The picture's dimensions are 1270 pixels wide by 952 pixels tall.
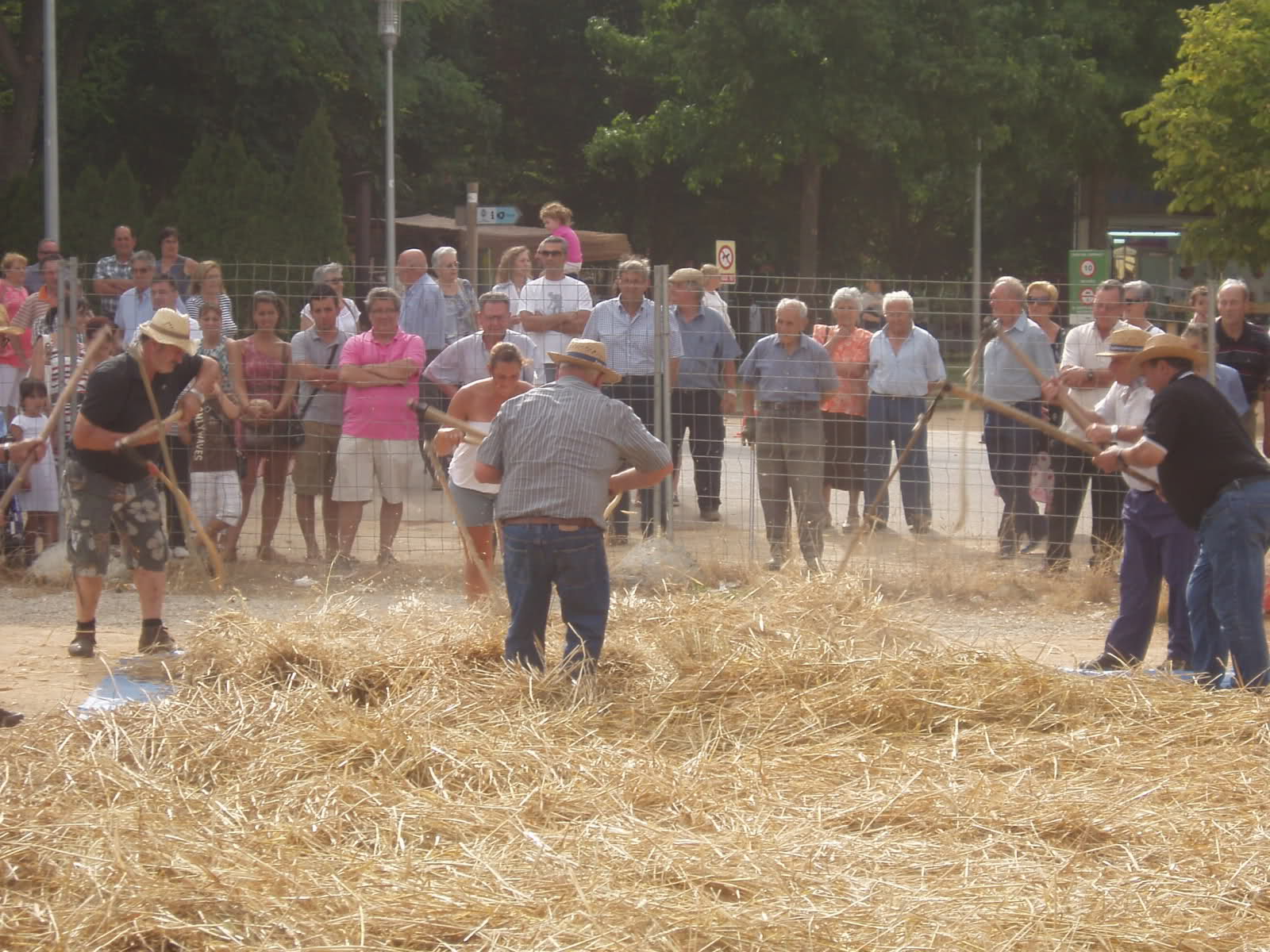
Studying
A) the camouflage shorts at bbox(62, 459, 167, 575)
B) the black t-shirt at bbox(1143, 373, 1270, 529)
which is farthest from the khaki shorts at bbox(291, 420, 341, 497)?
the black t-shirt at bbox(1143, 373, 1270, 529)

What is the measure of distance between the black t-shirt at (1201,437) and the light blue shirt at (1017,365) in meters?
3.04

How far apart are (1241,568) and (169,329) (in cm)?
494

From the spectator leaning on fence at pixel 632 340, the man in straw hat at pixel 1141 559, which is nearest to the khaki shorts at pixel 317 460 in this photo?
the spectator leaning on fence at pixel 632 340

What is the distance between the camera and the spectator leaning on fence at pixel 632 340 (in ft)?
34.2

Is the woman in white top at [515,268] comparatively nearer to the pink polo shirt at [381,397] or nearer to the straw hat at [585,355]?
the pink polo shirt at [381,397]

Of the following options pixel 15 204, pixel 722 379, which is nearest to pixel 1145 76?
pixel 15 204

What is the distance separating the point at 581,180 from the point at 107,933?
3415 centimetres

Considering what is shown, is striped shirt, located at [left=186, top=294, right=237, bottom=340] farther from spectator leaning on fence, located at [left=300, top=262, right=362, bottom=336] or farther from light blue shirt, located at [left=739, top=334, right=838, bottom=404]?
light blue shirt, located at [left=739, top=334, right=838, bottom=404]

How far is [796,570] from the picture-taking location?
817 centimetres

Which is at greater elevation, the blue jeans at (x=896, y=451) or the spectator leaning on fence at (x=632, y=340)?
the spectator leaning on fence at (x=632, y=340)

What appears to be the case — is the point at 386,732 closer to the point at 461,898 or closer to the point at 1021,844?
the point at 461,898

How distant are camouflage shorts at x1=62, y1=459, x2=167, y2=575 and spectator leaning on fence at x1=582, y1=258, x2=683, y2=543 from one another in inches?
130

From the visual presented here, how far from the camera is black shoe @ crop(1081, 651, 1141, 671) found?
738cm

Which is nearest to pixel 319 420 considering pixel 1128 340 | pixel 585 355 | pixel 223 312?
pixel 223 312
